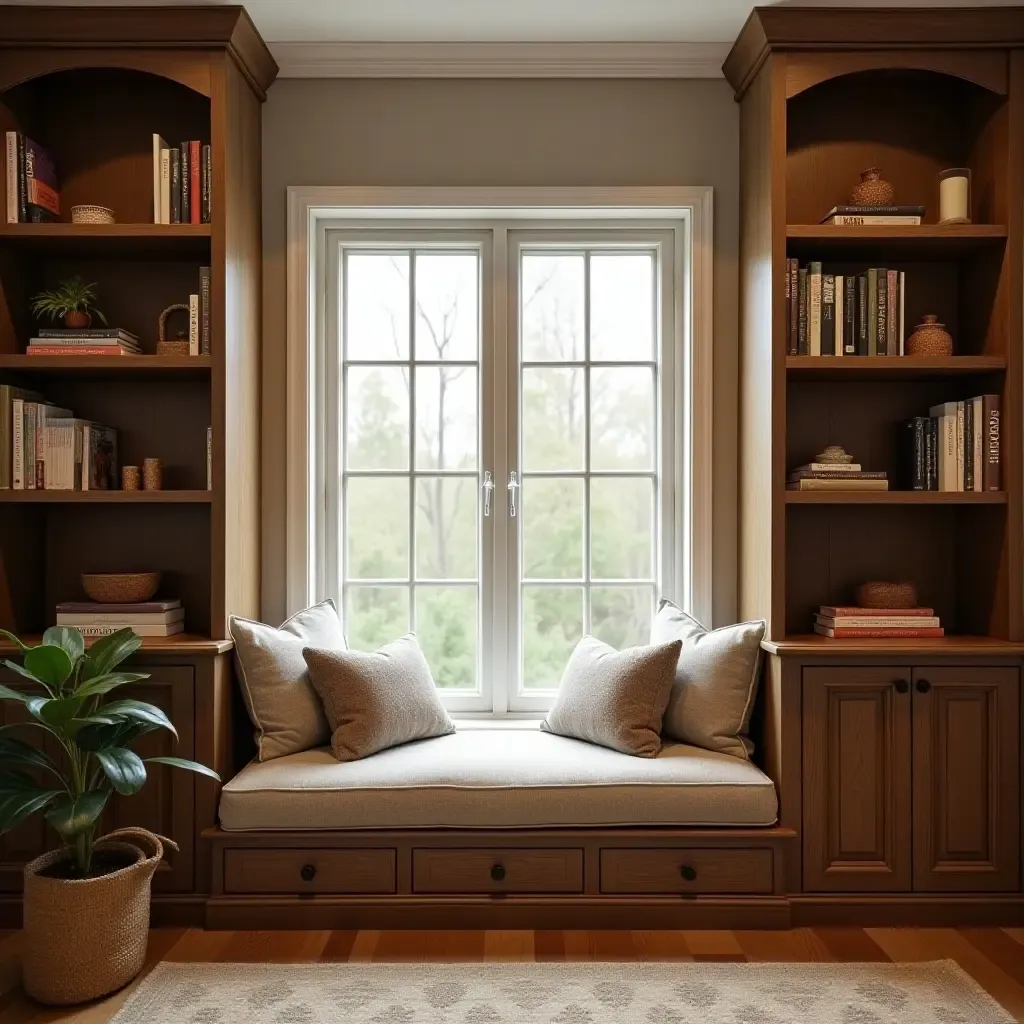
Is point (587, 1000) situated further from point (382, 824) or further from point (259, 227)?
point (259, 227)

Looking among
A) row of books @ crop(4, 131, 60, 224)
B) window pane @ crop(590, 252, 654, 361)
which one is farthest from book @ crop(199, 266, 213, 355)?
window pane @ crop(590, 252, 654, 361)

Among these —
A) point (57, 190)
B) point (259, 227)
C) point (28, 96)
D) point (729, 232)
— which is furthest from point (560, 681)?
point (28, 96)

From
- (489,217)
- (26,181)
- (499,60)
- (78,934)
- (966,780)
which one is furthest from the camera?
(489,217)

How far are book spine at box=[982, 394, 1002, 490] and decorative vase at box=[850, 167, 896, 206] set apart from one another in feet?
2.31

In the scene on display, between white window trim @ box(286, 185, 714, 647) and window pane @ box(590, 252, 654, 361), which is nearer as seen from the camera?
white window trim @ box(286, 185, 714, 647)

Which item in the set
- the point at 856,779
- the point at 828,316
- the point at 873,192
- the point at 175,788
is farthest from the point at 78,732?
the point at 873,192

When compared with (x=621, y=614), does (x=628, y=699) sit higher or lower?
lower

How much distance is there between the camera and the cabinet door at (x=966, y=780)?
2.81 metres

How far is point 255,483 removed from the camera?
322 cm

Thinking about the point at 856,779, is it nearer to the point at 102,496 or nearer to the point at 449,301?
the point at 449,301

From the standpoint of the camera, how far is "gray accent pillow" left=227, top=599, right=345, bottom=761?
9.41ft

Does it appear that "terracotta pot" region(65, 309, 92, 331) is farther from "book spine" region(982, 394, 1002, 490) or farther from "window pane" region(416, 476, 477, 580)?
"book spine" region(982, 394, 1002, 490)

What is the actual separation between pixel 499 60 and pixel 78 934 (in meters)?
2.94

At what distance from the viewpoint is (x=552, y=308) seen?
3.43 metres
